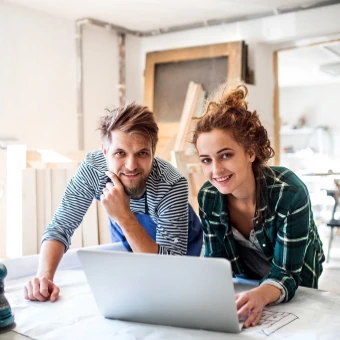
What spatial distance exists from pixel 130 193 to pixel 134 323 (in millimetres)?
549

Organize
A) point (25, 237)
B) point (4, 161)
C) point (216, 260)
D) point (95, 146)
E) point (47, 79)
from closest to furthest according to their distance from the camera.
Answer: point (216, 260) → point (25, 237) → point (4, 161) → point (47, 79) → point (95, 146)

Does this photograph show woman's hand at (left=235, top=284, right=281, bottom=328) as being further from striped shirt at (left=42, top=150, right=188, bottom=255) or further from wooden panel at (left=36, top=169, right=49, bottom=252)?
wooden panel at (left=36, top=169, right=49, bottom=252)

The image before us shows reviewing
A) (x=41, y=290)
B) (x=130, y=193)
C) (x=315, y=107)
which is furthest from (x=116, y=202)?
(x=315, y=107)

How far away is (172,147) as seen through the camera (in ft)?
11.1

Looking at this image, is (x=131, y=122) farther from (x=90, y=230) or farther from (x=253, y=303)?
(x=90, y=230)

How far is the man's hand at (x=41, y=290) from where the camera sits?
3.80 ft

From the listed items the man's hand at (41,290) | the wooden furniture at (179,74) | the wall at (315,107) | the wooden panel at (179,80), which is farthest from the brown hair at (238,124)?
the wall at (315,107)

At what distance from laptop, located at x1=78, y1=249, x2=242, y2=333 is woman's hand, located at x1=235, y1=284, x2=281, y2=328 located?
33 millimetres

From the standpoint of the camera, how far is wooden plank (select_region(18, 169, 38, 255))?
6.73 feet

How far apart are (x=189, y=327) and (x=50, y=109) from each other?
99.8 inches

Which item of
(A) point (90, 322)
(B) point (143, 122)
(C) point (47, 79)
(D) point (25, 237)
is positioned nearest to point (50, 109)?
(C) point (47, 79)

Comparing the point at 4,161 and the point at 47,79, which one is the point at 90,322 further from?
the point at 47,79

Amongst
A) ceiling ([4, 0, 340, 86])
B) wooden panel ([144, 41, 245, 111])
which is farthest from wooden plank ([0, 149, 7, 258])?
wooden panel ([144, 41, 245, 111])

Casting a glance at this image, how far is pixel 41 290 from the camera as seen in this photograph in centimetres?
117
